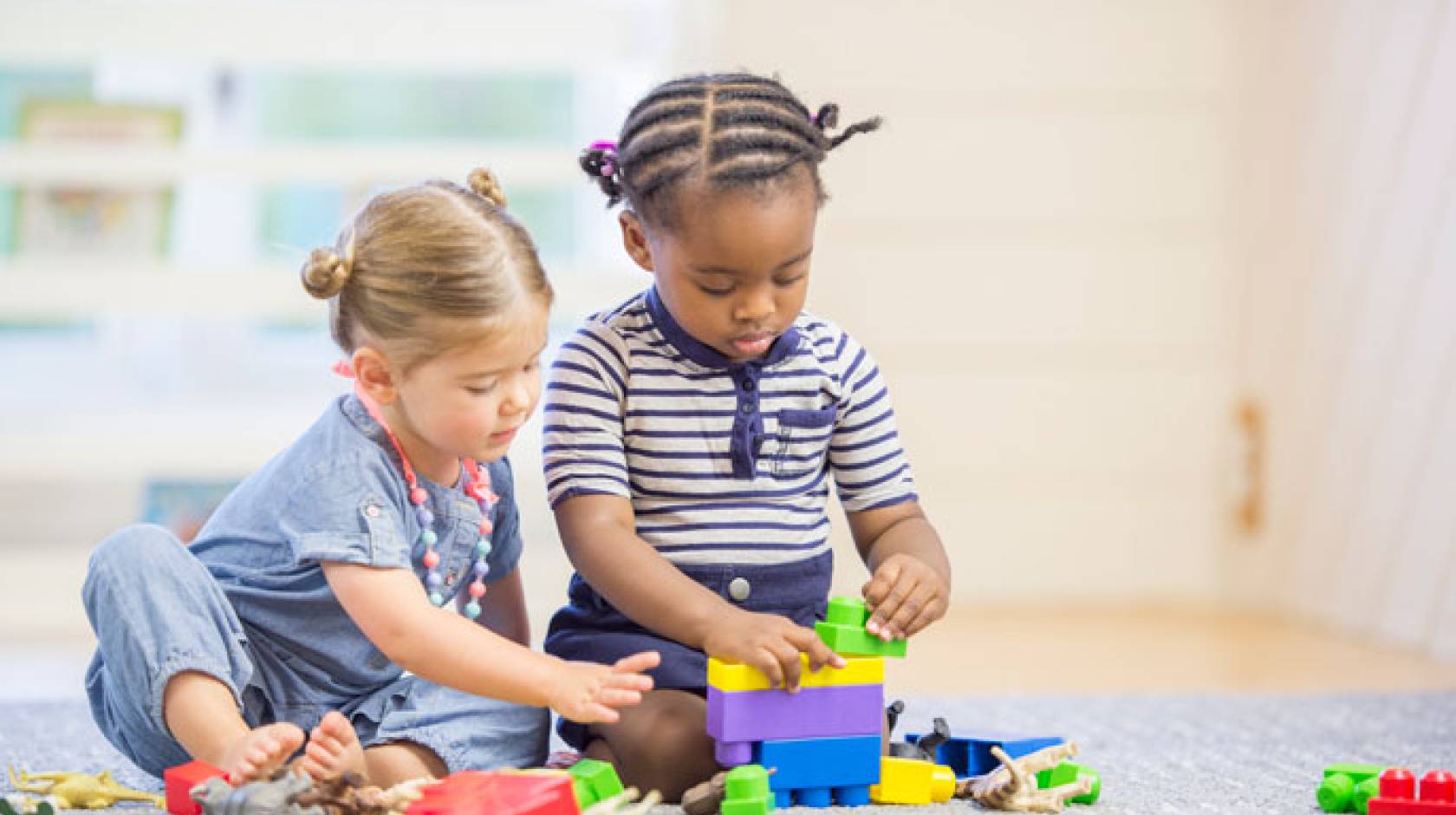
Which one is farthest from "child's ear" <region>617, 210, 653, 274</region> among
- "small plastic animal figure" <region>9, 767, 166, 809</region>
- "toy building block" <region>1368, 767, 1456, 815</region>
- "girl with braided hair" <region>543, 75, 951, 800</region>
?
"toy building block" <region>1368, 767, 1456, 815</region>

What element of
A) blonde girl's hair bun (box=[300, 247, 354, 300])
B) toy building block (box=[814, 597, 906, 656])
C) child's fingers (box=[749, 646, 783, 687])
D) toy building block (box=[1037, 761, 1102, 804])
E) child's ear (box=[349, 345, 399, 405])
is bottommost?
toy building block (box=[1037, 761, 1102, 804])

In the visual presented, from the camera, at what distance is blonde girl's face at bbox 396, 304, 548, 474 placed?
1.12m

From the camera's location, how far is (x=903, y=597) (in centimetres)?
114

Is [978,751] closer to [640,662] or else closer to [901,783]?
[901,783]

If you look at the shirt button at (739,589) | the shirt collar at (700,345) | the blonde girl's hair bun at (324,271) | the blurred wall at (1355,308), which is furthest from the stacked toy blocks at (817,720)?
the blurred wall at (1355,308)

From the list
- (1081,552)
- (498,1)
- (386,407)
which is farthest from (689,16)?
(386,407)

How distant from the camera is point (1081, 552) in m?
2.66

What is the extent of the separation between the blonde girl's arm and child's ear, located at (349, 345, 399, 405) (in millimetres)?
119

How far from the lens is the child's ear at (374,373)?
1.14 metres

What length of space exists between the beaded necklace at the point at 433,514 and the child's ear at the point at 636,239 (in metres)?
0.19

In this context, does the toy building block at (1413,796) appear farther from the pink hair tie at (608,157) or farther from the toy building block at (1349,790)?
the pink hair tie at (608,157)

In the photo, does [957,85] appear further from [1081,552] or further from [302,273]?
[302,273]

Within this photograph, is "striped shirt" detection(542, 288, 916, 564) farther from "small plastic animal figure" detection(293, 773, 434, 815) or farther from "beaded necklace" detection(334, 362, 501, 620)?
"small plastic animal figure" detection(293, 773, 434, 815)

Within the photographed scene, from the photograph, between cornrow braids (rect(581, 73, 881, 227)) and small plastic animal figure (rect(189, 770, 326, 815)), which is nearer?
small plastic animal figure (rect(189, 770, 326, 815))
